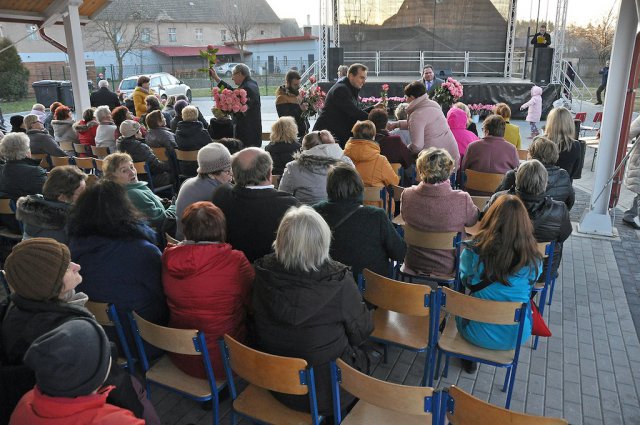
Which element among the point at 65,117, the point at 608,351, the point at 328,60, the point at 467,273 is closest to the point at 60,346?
the point at 467,273

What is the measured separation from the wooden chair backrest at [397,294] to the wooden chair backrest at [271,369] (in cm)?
81

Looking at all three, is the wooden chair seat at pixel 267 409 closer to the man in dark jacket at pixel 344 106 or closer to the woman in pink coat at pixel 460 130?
the man in dark jacket at pixel 344 106

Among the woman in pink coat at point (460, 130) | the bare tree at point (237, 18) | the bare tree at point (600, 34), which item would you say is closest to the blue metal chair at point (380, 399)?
the woman in pink coat at point (460, 130)

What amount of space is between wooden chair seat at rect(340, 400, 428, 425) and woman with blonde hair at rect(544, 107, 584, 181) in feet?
12.2

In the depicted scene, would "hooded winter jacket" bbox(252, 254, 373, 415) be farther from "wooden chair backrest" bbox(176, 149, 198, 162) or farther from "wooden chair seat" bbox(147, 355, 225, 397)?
"wooden chair backrest" bbox(176, 149, 198, 162)

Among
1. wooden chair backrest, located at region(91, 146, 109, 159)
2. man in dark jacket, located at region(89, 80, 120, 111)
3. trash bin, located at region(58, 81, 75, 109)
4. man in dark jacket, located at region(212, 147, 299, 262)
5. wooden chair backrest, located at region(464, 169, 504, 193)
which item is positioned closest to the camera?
man in dark jacket, located at region(212, 147, 299, 262)

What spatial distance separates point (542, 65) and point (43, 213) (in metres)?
14.2

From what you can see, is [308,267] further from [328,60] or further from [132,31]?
[132,31]

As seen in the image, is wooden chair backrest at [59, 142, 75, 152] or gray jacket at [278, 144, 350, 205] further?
wooden chair backrest at [59, 142, 75, 152]

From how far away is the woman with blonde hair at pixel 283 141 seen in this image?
16.3 feet

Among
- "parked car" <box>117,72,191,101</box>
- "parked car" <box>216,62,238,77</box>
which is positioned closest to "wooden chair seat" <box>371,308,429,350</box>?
"parked car" <box>117,72,191,101</box>

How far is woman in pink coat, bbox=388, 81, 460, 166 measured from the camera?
5363mm

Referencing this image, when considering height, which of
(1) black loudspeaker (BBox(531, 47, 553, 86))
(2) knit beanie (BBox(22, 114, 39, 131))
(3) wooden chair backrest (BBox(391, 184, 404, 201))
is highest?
(1) black loudspeaker (BBox(531, 47, 553, 86))

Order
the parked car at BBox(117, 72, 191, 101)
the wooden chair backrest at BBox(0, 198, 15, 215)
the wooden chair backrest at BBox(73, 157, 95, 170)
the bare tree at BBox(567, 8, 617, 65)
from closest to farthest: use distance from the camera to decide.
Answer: the wooden chair backrest at BBox(0, 198, 15, 215) < the wooden chair backrest at BBox(73, 157, 95, 170) < the parked car at BBox(117, 72, 191, 101) < the bare tree at BBox(567, 8, 617, 65)
